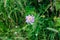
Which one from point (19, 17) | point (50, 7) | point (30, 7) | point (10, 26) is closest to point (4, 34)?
point (10, 26)

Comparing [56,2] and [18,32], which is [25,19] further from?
[56,2]

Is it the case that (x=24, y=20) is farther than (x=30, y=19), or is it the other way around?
(x=24, y=20)

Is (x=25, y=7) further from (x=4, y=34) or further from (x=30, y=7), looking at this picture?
(x=4, y=34)

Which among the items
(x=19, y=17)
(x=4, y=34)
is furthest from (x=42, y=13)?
(x=4, y=34)

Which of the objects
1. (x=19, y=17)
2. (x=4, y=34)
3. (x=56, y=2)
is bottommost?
(x=4, y=34)

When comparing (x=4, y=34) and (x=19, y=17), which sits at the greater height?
(x=19, y=17)

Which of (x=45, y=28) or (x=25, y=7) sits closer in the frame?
(x=45, y=28)
